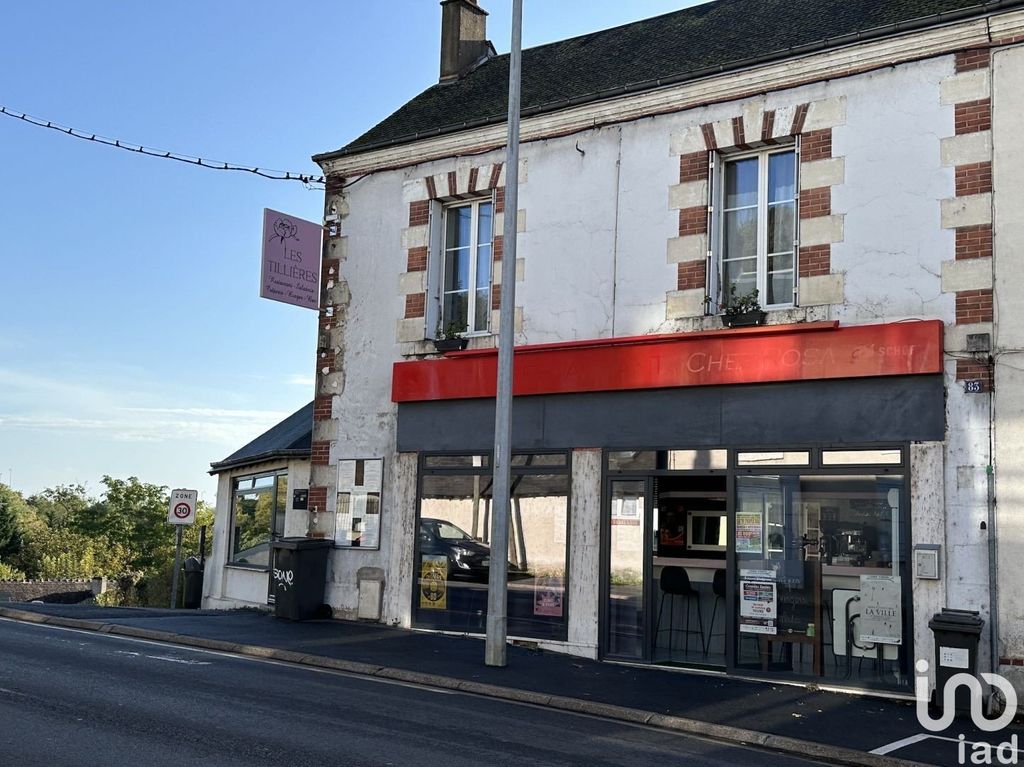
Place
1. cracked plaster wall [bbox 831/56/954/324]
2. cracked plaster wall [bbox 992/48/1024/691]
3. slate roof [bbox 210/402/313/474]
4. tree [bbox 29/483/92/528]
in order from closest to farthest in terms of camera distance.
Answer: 1. cracked plaster wall [bbox 992/48/1024/691]
2. cracked plaster wall [bbox 831/56/954/324]
3. slate roof [bbox 210/402/313/474]
4. tree [bbox 29/483/92/528]

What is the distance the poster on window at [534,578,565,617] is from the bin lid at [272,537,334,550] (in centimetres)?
348

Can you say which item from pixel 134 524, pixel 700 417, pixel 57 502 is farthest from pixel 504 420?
pixel 57 502

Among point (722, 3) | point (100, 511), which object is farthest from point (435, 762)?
point (100, 511)

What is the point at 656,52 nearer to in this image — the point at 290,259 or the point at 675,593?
the point at 290,259

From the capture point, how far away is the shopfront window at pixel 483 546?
1310cm

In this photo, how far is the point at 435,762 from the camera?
22.6 ft

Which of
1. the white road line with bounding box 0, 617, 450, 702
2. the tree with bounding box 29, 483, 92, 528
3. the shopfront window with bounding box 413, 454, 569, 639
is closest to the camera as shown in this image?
the white road line with bounding box 0, 617, 450, 702

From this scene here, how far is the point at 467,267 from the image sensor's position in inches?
579

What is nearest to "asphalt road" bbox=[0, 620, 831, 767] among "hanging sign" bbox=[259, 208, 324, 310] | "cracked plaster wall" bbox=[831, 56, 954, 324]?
"cracked plaster wall" bbox=[831, 56, 954, 324]

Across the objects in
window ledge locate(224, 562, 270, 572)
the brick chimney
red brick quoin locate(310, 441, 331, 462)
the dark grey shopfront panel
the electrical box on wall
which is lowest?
window ledge locate(224, 562, 270, 572)

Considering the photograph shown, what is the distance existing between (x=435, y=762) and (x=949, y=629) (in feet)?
17.6

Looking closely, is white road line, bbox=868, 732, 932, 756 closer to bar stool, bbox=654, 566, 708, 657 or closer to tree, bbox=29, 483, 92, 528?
bar stool, bbox=654, 566, 708, 657

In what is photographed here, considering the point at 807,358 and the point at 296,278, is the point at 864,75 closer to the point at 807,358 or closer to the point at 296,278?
the point at 807,358

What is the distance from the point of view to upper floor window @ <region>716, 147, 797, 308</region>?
12.0 m
